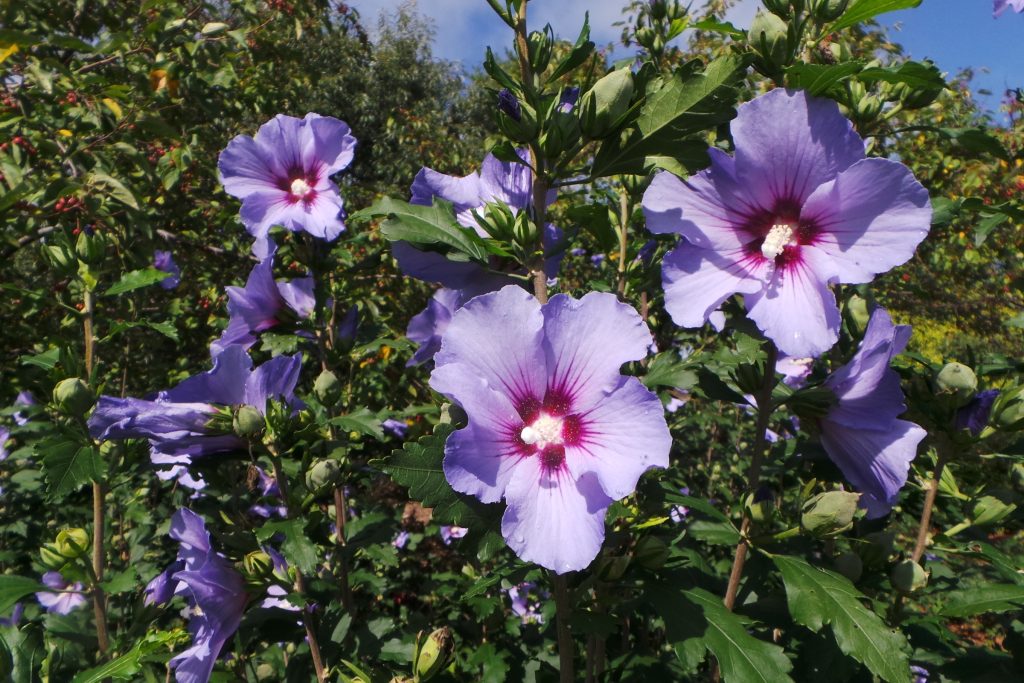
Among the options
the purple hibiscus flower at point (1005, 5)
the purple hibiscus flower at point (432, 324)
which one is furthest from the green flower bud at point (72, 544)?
the purple hibiscus flower at point (1005, 5)

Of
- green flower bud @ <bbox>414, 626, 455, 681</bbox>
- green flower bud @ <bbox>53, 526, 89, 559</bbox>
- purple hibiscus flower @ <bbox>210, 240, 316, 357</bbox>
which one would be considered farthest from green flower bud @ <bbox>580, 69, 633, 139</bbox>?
green flower bud @ <bbox>53, 526, 89, 559</bbox>

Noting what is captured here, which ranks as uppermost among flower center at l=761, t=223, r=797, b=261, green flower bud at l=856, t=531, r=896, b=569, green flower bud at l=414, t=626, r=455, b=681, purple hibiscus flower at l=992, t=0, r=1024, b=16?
purple hibiscus flower at l=992, t=0, r=1024, b=16

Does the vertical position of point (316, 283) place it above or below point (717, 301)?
above

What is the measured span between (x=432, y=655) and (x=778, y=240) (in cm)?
103

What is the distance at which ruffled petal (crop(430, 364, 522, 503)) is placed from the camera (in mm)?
1002

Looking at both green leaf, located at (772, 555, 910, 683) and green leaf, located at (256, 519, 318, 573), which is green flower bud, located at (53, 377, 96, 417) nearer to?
green leaf, located at (256, 519, 318, 573)

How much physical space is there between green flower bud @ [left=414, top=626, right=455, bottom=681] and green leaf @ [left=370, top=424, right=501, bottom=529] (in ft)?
A: 1.02

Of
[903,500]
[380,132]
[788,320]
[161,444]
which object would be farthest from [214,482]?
[380,132]

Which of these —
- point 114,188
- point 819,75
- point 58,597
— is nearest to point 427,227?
point 819,75

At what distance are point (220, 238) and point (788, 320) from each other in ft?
12.0

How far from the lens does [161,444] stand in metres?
1.44

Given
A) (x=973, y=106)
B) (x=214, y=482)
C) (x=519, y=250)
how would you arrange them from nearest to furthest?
(x=519, y=250)
(x=214, y=482)
(x=973, y=106)

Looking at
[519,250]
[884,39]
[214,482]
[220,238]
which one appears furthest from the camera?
[884,39]

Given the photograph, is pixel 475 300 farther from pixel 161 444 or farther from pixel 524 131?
pixel 161 444
